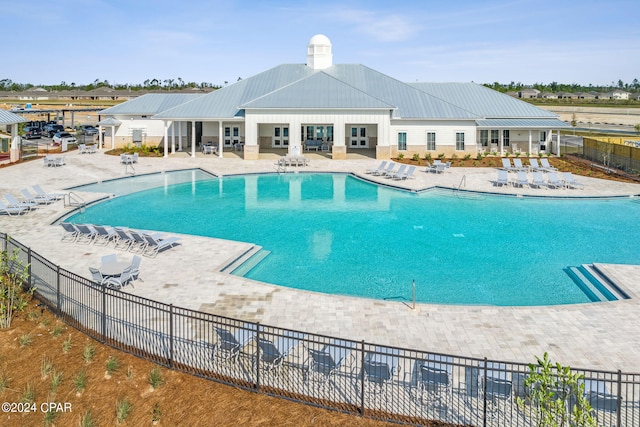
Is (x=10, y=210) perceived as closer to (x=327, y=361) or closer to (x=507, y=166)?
(x=327, y=361)

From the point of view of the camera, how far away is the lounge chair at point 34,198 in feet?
88.3

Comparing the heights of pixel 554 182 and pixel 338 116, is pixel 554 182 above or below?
below

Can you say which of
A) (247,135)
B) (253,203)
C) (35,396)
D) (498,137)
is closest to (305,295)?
(35,396)

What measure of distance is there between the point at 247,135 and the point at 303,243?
79.3 ft

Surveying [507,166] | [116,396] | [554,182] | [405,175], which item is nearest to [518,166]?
[507,166]

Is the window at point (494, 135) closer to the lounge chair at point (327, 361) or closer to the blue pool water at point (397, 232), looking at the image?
the blue pool water at point (397, 232)

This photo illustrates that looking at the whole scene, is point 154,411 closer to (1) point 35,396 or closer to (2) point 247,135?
(1) point 35,396

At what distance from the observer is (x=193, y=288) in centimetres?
1543

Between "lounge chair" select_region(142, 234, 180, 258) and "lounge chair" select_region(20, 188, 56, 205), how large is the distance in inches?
443

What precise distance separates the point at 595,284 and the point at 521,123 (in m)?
32.6

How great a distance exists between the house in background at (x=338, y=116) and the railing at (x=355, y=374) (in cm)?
3263

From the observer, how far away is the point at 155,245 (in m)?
19.2

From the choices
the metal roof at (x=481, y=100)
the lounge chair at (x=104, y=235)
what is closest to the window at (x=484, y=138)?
the metal roof at (x=481, y=100)

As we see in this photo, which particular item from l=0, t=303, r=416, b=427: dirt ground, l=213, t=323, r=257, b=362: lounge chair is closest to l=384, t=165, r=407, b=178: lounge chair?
l=213, t=323, r=257, b=362: lounge chair
